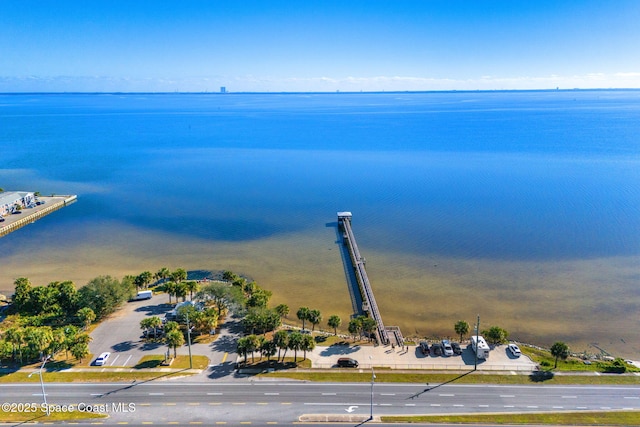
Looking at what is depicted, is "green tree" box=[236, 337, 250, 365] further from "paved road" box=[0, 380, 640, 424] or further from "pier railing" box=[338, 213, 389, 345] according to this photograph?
"pier railing" box=[338, 213, 389, 345]

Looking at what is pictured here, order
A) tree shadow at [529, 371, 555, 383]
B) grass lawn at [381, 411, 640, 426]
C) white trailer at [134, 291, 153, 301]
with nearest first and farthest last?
1. grass lawn at [381, 411, 640, 426]
2. tree shadow at [529, 371, 555, 383]
3. white trailer at [134, 291, 153, 301]

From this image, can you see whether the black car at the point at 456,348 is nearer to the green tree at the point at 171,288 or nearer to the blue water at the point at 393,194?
the blue water at the point at 393,194

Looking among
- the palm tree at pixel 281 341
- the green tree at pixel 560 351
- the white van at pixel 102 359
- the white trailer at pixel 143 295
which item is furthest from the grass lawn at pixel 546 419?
the white trailer at pixel 143 295

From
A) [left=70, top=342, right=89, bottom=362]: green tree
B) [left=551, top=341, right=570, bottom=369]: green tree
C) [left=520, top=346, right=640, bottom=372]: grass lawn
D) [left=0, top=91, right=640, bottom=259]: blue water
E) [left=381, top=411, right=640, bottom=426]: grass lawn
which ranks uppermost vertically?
[left=0, top=91, right=640, bottom=259]: blue water

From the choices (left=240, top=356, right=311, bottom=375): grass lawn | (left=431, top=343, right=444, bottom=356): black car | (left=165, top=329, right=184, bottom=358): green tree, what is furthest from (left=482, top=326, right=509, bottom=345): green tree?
(left=165, top=329, right=184, bottom=358): green tree

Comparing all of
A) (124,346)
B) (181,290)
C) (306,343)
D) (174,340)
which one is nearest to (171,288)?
(181,290)

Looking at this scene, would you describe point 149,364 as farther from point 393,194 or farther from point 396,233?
point 393,194

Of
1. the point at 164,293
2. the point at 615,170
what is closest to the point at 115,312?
the point at 164,293
